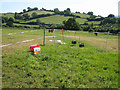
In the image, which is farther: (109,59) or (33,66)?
(109,59)

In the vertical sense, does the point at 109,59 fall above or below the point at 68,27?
below

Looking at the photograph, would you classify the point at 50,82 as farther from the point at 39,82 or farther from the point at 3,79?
the point at 3,79

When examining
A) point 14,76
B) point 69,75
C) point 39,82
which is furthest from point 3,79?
point 69,75

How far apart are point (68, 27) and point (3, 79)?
155 feet

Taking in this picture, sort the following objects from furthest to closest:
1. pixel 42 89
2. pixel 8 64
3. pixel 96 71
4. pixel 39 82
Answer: pixel 8 64 < pixel 96 71 < pixel 39 82 < pixel 42 89

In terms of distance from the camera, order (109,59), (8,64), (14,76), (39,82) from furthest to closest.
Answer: (109,59) < (8,64) < (14,76) < (39,82)

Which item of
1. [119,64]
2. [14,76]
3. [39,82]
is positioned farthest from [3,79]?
[119,64]

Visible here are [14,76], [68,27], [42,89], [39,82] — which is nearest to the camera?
[42,89]

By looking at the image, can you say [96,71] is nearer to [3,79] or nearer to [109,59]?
[109,59]

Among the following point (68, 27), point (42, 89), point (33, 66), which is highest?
point (68, 27)

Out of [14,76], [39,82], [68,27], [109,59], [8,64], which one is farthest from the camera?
[68,27]

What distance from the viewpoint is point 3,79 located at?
4969mm

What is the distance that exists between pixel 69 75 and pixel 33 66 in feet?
7.62

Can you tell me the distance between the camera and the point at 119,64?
6.96m
